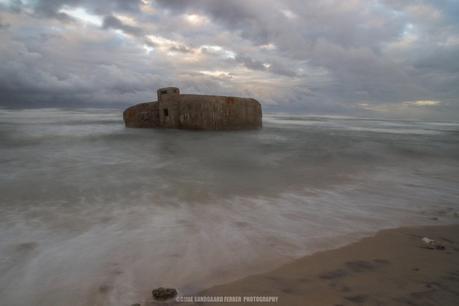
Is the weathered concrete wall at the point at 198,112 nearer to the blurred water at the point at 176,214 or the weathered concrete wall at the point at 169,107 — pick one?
the weathered concrete wall at the point at 169,107

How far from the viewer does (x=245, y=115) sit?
12172mm

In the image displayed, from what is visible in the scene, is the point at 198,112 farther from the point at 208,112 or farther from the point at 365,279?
the point at 365,279

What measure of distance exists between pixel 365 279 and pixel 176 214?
1797mm

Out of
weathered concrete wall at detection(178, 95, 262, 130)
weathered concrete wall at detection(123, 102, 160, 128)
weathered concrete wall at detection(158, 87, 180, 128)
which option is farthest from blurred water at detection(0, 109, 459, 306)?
weathered concrete wall at detection(123, 102, 160, 128)

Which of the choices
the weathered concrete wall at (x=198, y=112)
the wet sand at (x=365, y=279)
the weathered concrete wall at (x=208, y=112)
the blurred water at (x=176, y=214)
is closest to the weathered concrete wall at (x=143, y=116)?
the weathered concrete wall at (x=198, y=112)

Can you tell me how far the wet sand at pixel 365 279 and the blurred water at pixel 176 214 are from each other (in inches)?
5.7

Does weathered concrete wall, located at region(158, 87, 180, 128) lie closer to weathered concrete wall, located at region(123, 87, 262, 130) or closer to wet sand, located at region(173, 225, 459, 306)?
weathered concrete wall, located at region(123, 87, 262, 130)

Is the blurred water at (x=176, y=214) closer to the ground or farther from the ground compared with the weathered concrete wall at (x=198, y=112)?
closer to the ground

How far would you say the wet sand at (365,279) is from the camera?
1588 millimetres

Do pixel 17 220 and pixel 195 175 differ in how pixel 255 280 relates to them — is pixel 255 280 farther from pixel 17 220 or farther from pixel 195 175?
pixel 195 175

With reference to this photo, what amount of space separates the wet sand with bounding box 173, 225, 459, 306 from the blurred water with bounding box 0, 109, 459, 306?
0.47 ft

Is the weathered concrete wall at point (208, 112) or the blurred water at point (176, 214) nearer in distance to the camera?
the blurred water at point (176, 214)

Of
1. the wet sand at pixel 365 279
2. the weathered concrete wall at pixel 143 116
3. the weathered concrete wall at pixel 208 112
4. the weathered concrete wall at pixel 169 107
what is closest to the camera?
the wet sand at pixel 365 279

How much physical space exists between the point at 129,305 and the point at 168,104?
10.5 m
